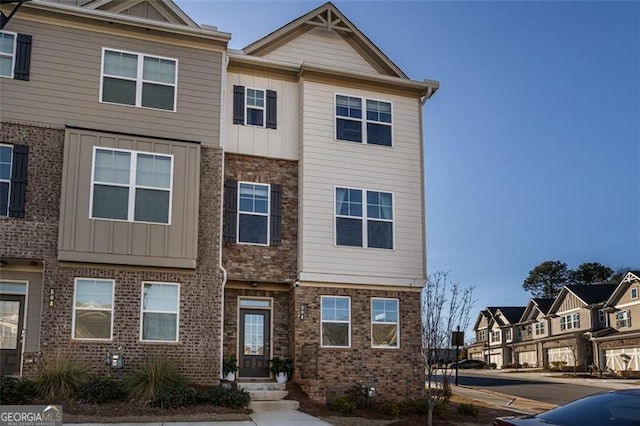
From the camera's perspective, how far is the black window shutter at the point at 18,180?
15258 mm

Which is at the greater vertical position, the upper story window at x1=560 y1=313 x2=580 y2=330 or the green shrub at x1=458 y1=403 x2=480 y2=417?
the upper story window at x1=560 y1=313 x2=580 y2=330

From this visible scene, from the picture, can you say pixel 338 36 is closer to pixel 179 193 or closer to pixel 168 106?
pixel 168 106

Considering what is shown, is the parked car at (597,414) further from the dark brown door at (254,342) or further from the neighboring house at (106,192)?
the dark brown door at (254,342)

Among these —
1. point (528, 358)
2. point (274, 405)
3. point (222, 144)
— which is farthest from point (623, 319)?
point (222, 144)

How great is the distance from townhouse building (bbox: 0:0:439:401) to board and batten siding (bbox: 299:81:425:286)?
1.7 inches

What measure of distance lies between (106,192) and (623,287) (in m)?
43.6

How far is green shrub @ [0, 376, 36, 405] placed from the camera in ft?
43.2

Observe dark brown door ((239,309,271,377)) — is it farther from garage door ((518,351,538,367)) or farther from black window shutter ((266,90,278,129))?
garage door ((518,351,538,367))

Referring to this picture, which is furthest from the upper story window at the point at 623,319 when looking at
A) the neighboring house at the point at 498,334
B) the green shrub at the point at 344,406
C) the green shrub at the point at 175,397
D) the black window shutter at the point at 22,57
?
the black window shutter at the point at 22,57

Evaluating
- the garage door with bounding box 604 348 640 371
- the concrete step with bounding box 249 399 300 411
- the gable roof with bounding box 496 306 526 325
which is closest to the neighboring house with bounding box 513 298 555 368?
the gable roof with bounding box 496 306 526 325

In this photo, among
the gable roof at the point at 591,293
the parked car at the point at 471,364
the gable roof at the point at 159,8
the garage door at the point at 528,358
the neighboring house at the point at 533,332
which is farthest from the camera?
the parked car at the point at 471,364

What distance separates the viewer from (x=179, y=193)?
16375 mm

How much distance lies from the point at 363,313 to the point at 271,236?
3212mm

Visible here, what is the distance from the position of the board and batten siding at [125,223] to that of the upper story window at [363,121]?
4.41 m
